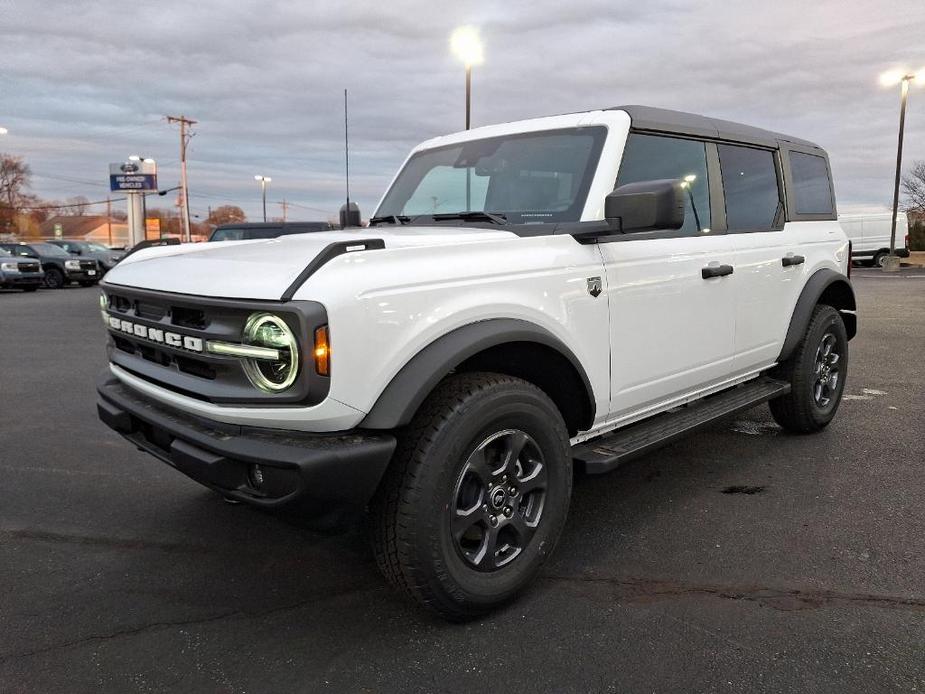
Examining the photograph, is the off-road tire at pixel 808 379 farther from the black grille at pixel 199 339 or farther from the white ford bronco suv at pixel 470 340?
the black grille at pixel 199 339

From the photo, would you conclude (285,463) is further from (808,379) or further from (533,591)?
(808,379)

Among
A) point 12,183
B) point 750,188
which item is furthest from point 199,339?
point 12,183

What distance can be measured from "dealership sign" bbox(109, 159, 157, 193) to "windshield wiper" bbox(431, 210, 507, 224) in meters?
68.2

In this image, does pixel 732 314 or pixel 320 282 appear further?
pixel 732 314

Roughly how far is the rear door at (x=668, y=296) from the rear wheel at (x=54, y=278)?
1000 inches

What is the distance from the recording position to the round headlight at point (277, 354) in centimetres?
220

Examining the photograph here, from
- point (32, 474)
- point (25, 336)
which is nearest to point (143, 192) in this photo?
point (25, 336)

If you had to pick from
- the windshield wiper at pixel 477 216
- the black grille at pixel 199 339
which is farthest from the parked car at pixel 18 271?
the windshield wiper at pixel 477 216

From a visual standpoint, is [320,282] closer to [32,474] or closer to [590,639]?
[590,639]

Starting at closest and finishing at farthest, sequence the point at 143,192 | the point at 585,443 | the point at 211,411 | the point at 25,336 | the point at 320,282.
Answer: the point at 320,282 < the point at 211,411 < the point at 585,443 < the point at 25,336 < the point at 143,192

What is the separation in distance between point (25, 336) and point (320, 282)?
1078cm

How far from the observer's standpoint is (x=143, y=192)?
64750 millimetres

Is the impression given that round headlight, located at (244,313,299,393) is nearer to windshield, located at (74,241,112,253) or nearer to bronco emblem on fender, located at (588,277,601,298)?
bronco emblem on fender, located at (588,277,601,298)

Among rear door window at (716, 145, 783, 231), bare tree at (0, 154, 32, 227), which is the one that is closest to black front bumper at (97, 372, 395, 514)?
rear door window at (716, 145, 783, 231)
